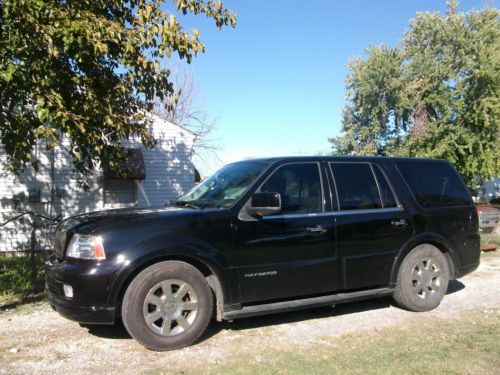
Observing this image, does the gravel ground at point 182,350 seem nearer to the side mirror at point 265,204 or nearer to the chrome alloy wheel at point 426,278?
the chrome alloy wheel at point 426,278

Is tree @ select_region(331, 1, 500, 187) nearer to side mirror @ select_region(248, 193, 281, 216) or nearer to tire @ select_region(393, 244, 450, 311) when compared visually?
tire @ select_region(393, 244, 450, 311)

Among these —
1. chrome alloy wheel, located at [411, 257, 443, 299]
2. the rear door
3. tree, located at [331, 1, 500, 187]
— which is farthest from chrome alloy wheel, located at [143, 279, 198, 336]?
tree, located at [331, 1, 500, 187]

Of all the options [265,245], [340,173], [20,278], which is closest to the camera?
[265,245]

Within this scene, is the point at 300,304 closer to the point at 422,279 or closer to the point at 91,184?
the point at 422,279

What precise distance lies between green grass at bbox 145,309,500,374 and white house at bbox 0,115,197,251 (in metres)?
10.2

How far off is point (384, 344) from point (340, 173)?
6.41 ft

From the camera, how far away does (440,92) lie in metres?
25.8

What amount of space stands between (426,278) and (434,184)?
127cm

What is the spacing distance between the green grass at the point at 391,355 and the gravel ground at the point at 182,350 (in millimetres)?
162

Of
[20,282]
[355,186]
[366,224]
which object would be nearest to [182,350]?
[366,224]

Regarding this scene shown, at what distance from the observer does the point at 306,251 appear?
491cm

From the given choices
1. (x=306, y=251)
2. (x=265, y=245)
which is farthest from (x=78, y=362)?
(x=306, y=251)

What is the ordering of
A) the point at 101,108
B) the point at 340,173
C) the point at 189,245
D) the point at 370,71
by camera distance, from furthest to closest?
1. the point at 370,71
2. the point at 101,108
3. the point at 340,173
4. the point at 189,245

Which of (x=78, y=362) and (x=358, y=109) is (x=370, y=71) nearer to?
(x=358, y=109)
